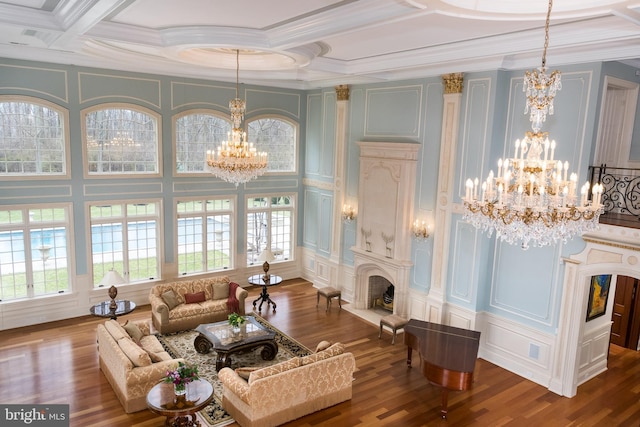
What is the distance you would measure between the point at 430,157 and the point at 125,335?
20.2 feet

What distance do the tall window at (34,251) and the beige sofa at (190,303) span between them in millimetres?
2036

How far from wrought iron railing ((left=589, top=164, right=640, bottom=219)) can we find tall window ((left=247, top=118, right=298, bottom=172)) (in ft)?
24.4

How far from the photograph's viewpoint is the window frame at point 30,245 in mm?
9148

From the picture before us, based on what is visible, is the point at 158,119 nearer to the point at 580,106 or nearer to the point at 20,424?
the point at 20,424

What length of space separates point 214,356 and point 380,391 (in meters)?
2.97

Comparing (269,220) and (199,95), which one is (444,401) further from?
(199,95)

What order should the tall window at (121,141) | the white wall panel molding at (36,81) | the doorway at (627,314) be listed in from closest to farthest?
the white wall panel molding at (36,81) → the doorway at (627,314) → the tall window at (121,141)

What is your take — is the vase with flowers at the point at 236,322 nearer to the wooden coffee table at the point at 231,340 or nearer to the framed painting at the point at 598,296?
the wooden coffee table at the point at 231,340

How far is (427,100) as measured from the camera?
9.05 m

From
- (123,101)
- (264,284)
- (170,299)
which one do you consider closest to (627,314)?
(264,284)

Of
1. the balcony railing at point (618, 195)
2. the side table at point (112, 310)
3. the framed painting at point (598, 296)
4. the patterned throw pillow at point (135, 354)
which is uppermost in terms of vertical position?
the balcony railing at point (618, 195)

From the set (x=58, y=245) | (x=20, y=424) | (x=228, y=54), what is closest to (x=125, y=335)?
(x=20, y=424)

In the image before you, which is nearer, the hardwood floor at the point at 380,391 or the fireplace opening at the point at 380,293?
the hardwood floor at the point at 380,391

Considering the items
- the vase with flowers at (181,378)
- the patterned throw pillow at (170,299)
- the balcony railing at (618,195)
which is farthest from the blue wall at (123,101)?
the balcony railing at (618,195)
